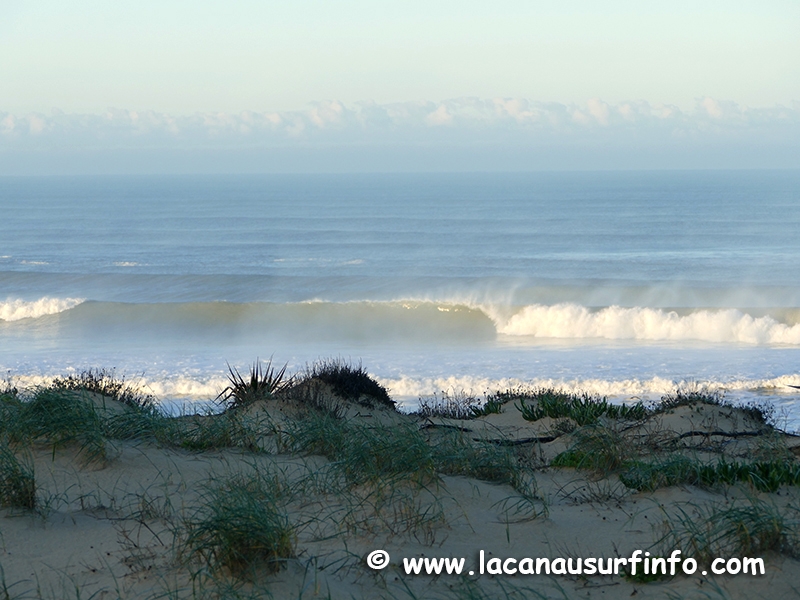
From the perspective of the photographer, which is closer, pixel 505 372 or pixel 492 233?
pixel 505 372

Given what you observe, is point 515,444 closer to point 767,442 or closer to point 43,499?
point 767,442

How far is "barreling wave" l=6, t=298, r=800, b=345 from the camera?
26312mm

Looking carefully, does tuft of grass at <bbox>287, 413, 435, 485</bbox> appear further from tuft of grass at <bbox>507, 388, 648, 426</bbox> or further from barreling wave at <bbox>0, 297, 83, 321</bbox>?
barreling wave at <bbox>0, 297, 83, 321</bbox>

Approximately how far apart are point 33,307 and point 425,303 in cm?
1584

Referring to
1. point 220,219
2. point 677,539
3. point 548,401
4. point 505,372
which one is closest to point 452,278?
point 505,372

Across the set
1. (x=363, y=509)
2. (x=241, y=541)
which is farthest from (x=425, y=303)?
(x=241, y=541)

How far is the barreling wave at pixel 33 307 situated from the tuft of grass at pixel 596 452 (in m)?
28.4

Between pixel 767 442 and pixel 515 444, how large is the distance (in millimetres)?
2277

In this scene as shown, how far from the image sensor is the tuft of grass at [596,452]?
633 centimetres

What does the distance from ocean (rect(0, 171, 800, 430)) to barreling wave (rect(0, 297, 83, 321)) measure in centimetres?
9

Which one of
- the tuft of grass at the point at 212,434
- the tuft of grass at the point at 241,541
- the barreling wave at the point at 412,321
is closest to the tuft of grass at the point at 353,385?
the tuft of grass at the point at 212,434

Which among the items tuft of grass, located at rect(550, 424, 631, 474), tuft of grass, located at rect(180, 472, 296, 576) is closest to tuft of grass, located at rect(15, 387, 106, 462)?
tuft of grass, located at rect(180, 472, 296, 576)

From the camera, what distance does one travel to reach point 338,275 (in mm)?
39125

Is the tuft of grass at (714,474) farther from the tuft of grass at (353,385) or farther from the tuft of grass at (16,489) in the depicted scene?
the tuft of grass at (353,385)
